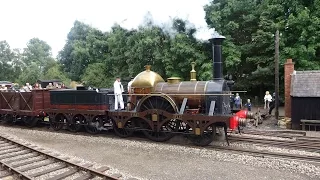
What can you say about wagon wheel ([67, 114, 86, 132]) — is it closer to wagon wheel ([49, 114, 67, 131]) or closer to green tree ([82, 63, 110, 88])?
wagon wheel ([49, 114, 67, 131])

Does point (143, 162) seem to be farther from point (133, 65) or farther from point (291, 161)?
point (133, 65)

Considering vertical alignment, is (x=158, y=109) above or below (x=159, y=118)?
above

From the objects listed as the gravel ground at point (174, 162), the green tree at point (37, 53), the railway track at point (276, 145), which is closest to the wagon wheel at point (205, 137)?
the railway track at point (276, 145)

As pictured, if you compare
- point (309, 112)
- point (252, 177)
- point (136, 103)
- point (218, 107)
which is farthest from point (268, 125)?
point (252, 177)

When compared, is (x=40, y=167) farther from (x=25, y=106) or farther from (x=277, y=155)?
(x=25, y=106)

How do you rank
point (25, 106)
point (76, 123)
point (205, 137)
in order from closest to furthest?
point (205, 137) → point (76, 123) → point (25, 106)

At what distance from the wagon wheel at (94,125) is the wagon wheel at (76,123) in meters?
0.31

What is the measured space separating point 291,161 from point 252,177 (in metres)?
1.68

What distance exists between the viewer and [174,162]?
8055 millimetres

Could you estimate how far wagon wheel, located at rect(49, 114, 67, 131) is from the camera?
44.2ft

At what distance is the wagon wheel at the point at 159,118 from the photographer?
1042 centimetres

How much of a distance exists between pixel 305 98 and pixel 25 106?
13.2 meters

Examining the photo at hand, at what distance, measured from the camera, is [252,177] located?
6.76 m

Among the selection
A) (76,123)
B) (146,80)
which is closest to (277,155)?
(146,80)
